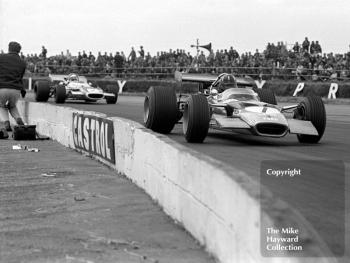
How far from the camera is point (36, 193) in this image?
721cm

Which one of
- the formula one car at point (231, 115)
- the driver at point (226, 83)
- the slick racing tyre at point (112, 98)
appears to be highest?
the driver at point (226, 83)

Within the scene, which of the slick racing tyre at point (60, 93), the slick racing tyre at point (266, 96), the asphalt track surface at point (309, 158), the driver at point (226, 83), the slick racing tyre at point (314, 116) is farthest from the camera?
the slick racing tyre at point (60, 93)

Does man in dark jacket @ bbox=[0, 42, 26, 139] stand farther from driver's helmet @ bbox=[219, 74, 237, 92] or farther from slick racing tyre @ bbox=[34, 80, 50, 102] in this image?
slick racing tyre @ bbox=[34, 80, 50, 102]

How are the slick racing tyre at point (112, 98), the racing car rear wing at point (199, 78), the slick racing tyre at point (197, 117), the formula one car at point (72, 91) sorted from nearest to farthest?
the slick racing tyre at point (197, 117) → the racing car rear wing at point (199, 78) → the formula one car at point (72, 91) → the slick racing tyre at point (112, 98)

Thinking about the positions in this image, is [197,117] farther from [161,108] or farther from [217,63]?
[217,63]

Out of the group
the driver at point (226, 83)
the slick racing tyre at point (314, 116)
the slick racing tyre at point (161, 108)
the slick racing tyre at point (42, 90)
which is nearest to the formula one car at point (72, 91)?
the slick racing tyre at point (42, 90)

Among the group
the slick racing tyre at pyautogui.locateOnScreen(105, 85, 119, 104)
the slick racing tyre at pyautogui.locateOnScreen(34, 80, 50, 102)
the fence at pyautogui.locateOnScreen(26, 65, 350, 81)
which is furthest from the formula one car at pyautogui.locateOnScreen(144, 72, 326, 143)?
the fence at pyautogui.locateOnScreen(26, 65, 350, 81)

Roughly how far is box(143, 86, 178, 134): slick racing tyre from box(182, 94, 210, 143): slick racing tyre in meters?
1.11

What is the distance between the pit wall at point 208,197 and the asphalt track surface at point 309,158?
89cm

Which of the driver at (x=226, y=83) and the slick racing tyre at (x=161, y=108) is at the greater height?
the driver at (x=226, y=83)

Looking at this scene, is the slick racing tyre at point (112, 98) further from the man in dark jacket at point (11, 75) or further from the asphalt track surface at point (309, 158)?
the man in dark jacket at point (11, 75)

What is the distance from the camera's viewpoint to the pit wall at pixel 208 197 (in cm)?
350

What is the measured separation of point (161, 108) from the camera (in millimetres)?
11828

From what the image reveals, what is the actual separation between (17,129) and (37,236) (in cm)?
782
